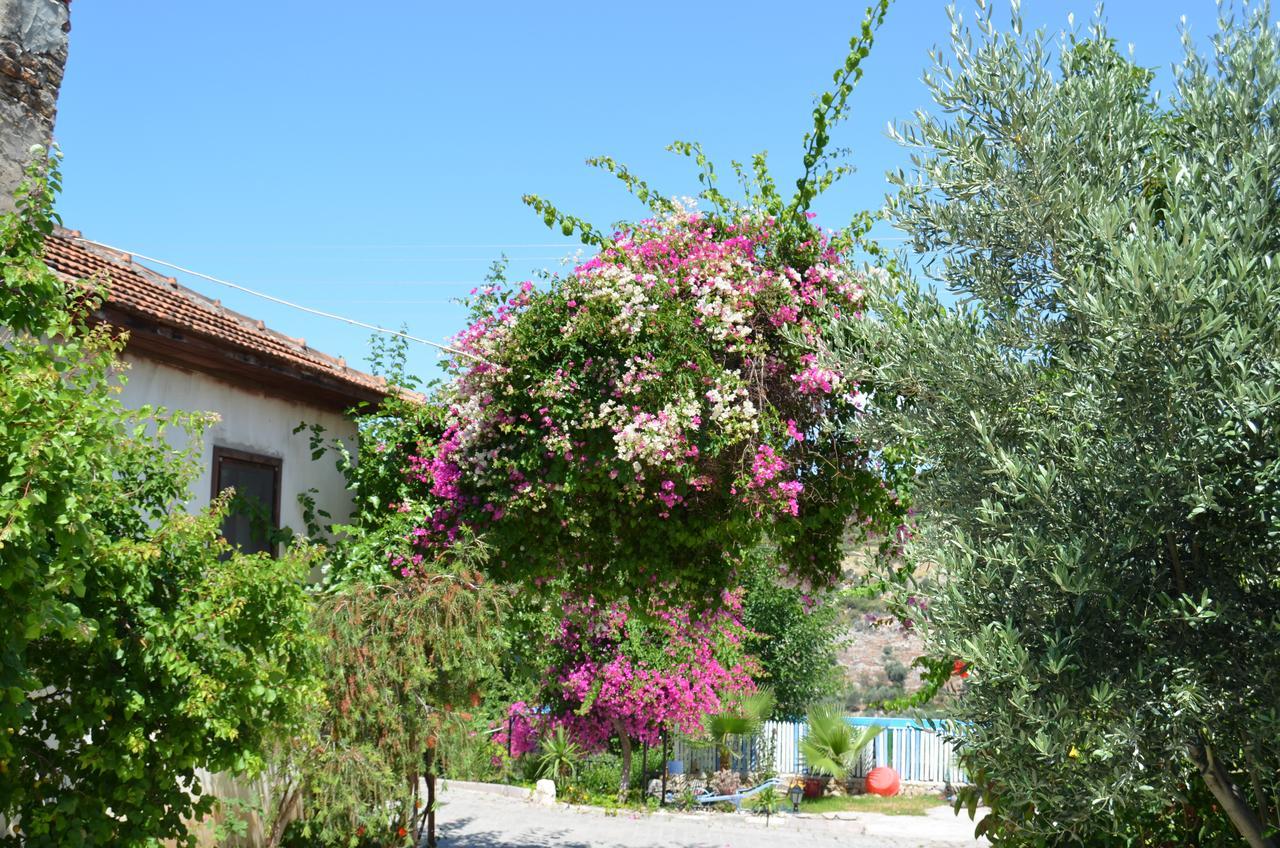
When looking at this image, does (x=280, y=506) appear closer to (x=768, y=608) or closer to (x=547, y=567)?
(x=547, y=567)

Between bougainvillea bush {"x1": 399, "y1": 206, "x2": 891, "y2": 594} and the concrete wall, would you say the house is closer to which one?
bougainvillea bush {"x1": 399, "y1": 206, "x2": 891, "y2": 594}

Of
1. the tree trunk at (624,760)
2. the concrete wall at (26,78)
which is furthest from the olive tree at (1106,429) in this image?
the tree trunk at (624,760)

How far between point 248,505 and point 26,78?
17.1 ft

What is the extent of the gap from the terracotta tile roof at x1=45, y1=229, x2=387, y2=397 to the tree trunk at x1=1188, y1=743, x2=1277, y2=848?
6948mm

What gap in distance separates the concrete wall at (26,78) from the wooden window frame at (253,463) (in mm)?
4460

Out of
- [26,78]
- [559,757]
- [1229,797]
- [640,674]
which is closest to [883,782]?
[559,757]

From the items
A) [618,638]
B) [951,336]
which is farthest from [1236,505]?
[618,638]

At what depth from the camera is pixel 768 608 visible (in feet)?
76.8

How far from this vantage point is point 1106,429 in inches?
178

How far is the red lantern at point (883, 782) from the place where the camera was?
22500 mm

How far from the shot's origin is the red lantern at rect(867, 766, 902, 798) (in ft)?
73.8

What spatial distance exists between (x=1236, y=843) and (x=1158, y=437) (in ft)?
10.9

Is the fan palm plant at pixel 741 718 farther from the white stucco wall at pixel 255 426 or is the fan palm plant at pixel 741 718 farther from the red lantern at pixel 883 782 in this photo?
the white stucco wall at pixel 255 426

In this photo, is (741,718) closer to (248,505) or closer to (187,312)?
(248,505)
